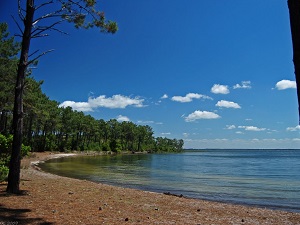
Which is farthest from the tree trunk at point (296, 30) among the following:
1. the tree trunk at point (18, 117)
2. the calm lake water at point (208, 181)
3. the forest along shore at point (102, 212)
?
the calm lake water at point (208, 181)

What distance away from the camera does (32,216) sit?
7.48 meters

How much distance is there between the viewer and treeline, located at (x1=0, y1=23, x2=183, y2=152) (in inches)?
1133

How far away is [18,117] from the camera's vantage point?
10883 mm

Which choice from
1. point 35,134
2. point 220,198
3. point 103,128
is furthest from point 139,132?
point 220,198

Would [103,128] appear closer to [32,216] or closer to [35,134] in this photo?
[35,134]

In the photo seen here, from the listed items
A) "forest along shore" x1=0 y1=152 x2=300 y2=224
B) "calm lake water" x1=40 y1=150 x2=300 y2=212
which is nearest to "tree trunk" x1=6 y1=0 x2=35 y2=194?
"forest along shore" x1=0 y1=152 x2=300 y2=224

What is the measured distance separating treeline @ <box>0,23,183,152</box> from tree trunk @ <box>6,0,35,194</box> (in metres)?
2.45

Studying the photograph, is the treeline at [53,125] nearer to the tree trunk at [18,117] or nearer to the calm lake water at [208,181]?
the tree trunk at [18,117]

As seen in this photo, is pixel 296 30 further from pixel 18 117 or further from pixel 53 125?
pixel 53 125

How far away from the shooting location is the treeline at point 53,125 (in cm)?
2877

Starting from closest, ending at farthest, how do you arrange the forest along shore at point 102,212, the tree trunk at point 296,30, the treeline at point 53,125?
the tree trunk at point 296,30
the forest along shore at point 102,212
the treeline at point 53,125

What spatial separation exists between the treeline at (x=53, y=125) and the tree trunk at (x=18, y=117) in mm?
2449

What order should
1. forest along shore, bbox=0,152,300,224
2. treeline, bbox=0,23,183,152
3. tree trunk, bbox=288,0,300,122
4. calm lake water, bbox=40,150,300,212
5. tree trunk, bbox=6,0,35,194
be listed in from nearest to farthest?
1. tree trunk, bbox=288,0,300,122
2. forest along shore, bbox=0,152,300,224
3. tree trunk, bbox=6,0,35,194
4. calm lake water, bbox=40,150,300,212
5. treeline, bbox=0,23,183,152

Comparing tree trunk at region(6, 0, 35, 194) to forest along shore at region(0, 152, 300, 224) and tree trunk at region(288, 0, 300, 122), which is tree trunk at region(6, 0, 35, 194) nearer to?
forest along shore at region(0, 152, 300, 224)
